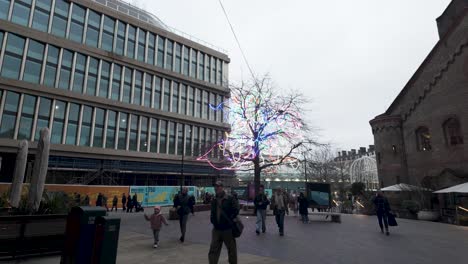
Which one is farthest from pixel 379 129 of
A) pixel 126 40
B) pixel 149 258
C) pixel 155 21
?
pixel 155 21

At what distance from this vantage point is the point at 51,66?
106 feet

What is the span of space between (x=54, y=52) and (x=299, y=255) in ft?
122

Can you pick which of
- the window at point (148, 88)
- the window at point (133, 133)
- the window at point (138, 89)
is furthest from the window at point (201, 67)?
the window at point (133, 133)

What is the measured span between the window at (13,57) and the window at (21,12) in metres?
2.05

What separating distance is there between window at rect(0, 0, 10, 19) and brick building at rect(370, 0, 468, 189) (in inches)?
1656

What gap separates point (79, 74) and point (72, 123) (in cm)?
643

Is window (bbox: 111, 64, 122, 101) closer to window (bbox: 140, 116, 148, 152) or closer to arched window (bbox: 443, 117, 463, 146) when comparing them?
window (bbox: 140, 116, 148, 152)

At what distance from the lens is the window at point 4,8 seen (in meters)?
29.8

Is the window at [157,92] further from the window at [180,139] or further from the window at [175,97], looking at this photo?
the window at [180,139]

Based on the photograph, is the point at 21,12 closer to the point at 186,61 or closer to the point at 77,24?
the point at 77,24

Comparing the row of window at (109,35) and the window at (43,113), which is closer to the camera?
the window at (43,113)

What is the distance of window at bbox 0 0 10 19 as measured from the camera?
97.9ft

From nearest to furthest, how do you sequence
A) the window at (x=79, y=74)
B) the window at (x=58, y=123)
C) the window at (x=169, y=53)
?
the window at (x=58, y=123)
the window at (x=79, y=74)
the window at (x=169, y=53)

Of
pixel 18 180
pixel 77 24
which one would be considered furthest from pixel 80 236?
pixel 77 24
